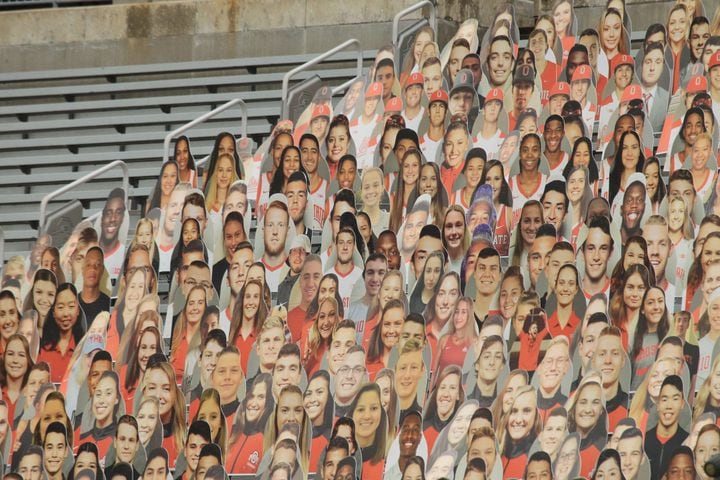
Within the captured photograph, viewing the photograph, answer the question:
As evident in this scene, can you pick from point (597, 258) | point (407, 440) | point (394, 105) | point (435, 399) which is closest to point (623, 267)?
point (597, 258)

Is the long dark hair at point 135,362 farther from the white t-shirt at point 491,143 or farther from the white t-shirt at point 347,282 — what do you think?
the white t-shirt at point 491,143

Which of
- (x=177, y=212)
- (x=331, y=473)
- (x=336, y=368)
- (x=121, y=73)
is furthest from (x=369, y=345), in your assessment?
(x=121, y=73)

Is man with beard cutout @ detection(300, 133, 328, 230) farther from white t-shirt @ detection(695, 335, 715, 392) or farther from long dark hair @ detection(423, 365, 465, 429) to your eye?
white t-shirt @ detection(695, 335, 715, 392)

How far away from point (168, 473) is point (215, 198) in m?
2.50

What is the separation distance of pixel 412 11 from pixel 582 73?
6.49 ft

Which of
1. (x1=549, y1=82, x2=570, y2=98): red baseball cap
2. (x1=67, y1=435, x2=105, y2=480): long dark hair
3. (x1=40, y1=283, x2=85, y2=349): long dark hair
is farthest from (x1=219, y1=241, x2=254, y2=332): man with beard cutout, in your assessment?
(x1=549, y1=82, x2=570, y2=98): red baseball cap

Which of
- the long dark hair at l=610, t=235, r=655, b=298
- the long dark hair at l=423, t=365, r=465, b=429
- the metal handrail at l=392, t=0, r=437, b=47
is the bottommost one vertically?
the long dark hair at l=423, t=365, r=465, b=429

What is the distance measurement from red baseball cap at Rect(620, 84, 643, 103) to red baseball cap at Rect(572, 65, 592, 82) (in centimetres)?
30

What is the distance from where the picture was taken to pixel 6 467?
11422 mm

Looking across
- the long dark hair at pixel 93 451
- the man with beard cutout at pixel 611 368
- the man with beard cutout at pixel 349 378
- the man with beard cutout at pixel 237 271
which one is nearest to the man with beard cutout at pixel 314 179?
the man with beard cutout at pixel 237 271

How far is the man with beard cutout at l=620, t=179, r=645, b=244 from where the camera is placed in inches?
439

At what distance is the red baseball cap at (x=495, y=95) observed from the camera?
1270cm

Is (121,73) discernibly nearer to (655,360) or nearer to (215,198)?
(215,198)

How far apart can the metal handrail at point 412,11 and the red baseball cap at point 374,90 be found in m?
0.57
